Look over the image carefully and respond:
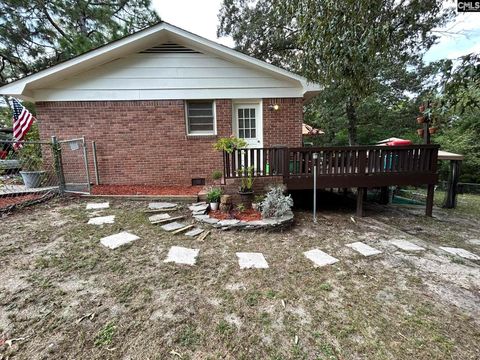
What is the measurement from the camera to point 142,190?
226 inches

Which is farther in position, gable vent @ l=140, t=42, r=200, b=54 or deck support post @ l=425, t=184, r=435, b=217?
gable vent @ l=140, t=42, r=200, b=54

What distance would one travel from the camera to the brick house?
19.4 ft

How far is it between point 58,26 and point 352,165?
1308 cm

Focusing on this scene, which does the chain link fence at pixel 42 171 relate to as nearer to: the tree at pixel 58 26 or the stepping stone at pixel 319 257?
the stepping stone at pixel 319 257

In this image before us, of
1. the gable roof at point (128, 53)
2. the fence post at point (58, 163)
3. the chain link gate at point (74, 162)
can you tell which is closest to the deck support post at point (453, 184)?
the gable roof at point (128, 53)

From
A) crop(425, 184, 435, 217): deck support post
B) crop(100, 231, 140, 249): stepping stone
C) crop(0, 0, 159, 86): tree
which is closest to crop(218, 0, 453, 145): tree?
crop(425, 184, 435, 217): deck support post

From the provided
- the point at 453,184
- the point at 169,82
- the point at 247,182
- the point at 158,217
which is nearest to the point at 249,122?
the point at 169,82

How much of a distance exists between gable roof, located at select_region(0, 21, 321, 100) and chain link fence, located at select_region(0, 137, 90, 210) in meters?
1.46

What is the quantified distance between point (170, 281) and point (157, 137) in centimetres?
477

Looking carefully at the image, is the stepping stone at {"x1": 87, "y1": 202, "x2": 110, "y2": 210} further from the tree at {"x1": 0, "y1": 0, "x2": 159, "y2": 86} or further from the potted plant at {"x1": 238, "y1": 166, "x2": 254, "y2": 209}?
the tree at {"x1": 0, "y1": 0, "x2": 159, "y2": 86}

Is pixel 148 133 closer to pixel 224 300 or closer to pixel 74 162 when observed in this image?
pixel 74 162

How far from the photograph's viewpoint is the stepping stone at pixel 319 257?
2.89 meters

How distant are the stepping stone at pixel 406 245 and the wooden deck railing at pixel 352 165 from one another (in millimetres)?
1749

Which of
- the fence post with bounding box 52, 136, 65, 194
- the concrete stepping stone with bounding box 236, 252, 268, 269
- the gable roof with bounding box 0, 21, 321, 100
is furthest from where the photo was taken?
the gable roof with bounding box 0, 21, 321, 100
